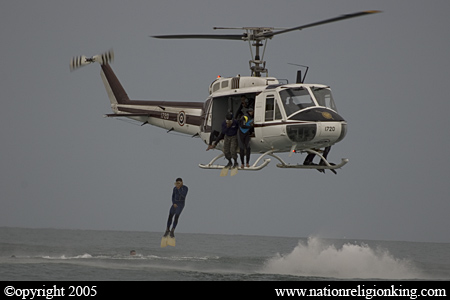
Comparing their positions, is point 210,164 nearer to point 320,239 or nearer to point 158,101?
point 158,101

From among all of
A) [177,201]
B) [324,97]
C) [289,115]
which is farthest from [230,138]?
[177,201]

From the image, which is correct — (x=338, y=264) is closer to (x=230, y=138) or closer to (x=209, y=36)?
(x=230, y=138)

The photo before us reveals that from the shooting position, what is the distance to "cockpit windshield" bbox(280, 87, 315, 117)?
64.3 feet

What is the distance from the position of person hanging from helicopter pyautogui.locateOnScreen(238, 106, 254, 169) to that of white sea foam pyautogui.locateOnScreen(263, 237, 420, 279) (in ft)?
20.2

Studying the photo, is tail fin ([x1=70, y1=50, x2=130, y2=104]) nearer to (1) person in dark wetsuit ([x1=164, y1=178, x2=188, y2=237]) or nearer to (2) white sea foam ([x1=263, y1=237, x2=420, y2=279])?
(1) person in dark wetsuit ([x1=164, y1=178, x2=188, y2=237])

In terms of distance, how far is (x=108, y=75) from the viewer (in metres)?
27.2

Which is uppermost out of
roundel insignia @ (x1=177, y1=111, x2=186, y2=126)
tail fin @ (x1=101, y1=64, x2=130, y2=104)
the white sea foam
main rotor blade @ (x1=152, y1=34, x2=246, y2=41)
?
tail fin @ (x1=101, y1=64, x2=130, y2=104)

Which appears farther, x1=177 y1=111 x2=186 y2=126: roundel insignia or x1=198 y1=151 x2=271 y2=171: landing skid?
x1=177 y1=111 x2=186 y2=126: roundel insignia

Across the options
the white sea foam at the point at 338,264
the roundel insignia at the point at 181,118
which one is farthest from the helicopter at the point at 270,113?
the white sea foam at the point at 338,264

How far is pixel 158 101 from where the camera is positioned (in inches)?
963

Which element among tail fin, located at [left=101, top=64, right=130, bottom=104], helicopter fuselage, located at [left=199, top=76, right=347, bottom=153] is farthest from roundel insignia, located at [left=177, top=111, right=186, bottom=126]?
tail fin, located at [left=101, top=64, right=130, bottom=104]

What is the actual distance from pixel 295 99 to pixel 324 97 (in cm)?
79

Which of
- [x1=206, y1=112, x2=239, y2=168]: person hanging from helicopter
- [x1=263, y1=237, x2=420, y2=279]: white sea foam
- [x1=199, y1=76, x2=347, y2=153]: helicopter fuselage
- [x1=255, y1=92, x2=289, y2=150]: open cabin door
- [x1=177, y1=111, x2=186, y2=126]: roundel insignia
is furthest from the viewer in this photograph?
[x1=263, y1=237, x2=420, y2=279]: white sea foam
